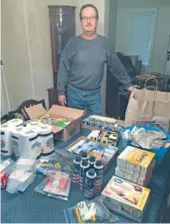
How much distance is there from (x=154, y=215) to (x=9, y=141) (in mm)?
774

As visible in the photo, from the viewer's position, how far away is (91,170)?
86cm

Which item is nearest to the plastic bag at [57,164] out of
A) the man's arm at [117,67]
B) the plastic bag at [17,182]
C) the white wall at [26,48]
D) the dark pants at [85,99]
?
the plastic bag at [17,182]

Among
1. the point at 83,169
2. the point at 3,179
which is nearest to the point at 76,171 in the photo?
the point at 83,169

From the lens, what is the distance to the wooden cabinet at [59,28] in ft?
8.05

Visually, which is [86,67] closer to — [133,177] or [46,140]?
[46,140]

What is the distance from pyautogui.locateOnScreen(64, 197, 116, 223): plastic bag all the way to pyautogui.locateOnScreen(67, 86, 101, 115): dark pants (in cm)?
119

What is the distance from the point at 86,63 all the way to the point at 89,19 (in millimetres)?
361

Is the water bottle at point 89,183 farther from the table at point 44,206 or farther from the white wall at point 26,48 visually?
the white wall at point 26,48

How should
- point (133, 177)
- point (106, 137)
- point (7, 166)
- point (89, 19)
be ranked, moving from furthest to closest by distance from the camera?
point (89, 19)
point (106, 137)
point (7, 166)
point (133, 177)

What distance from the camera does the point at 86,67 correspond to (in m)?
1.83

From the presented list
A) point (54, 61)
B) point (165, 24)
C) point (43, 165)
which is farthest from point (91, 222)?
point (165, 24)

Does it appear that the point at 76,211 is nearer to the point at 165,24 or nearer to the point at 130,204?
the point at 130,204

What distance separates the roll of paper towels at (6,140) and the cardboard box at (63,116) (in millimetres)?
280

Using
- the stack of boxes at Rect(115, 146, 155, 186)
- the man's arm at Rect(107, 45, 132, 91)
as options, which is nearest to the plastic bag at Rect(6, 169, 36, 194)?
the stack of boxes at Rect(115, 146, 155, 186)
